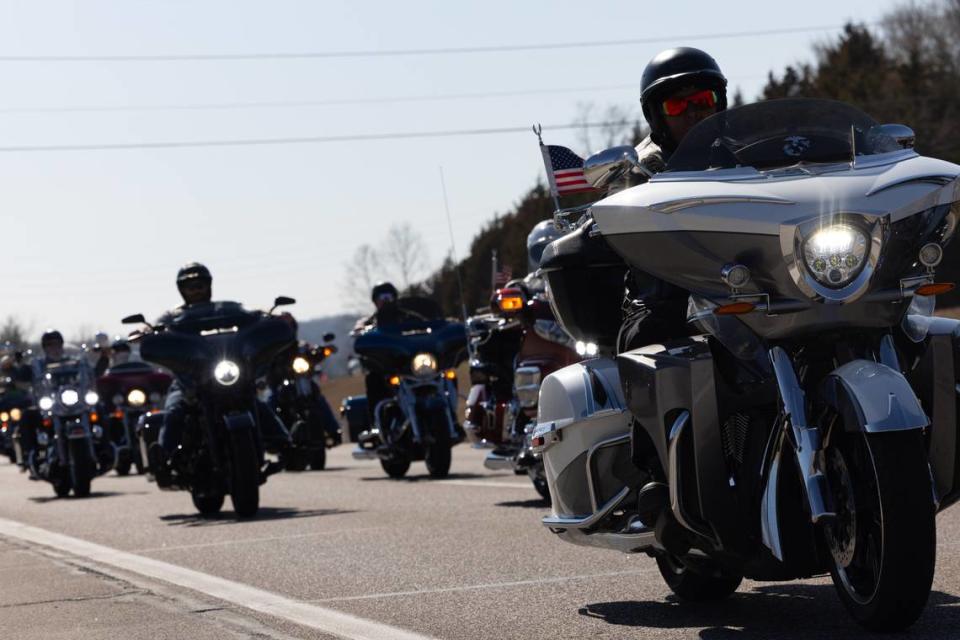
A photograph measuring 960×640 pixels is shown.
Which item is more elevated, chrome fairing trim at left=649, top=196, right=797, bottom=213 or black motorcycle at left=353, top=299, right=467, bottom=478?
Answer: chrome fairing trim at left=649, top=196, right=797, bottom=213

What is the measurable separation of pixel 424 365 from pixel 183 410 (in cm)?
393

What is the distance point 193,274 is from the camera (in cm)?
1412

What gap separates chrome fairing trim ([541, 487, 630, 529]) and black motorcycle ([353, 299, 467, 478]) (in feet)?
33.4

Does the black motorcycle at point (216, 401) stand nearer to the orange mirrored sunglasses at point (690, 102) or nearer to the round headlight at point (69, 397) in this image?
the round headlight at point (69, 397)

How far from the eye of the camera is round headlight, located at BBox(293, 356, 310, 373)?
806 inches

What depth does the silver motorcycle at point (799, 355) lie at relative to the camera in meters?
5.01

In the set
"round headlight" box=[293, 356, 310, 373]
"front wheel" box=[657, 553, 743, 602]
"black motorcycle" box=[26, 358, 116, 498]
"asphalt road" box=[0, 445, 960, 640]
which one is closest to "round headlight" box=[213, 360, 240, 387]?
"asphalt road" box=[0, 445, 960, 640]

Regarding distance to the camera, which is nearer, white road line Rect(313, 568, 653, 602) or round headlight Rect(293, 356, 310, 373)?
white road line Rect(313, 568, 653, 602)

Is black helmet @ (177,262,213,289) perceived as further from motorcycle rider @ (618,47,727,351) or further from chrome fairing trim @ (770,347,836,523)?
chrome fairing trim @ (770,347,836,523)

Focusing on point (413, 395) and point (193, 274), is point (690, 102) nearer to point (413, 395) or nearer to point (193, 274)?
point (193, 274)

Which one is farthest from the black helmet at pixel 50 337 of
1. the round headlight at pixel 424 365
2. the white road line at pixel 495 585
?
the white road line at pixel 495 585

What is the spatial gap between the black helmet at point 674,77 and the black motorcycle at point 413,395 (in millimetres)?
10549

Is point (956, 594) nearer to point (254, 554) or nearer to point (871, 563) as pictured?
point (871, 563)

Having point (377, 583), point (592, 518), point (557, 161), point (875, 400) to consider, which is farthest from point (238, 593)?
point (875, 400)
